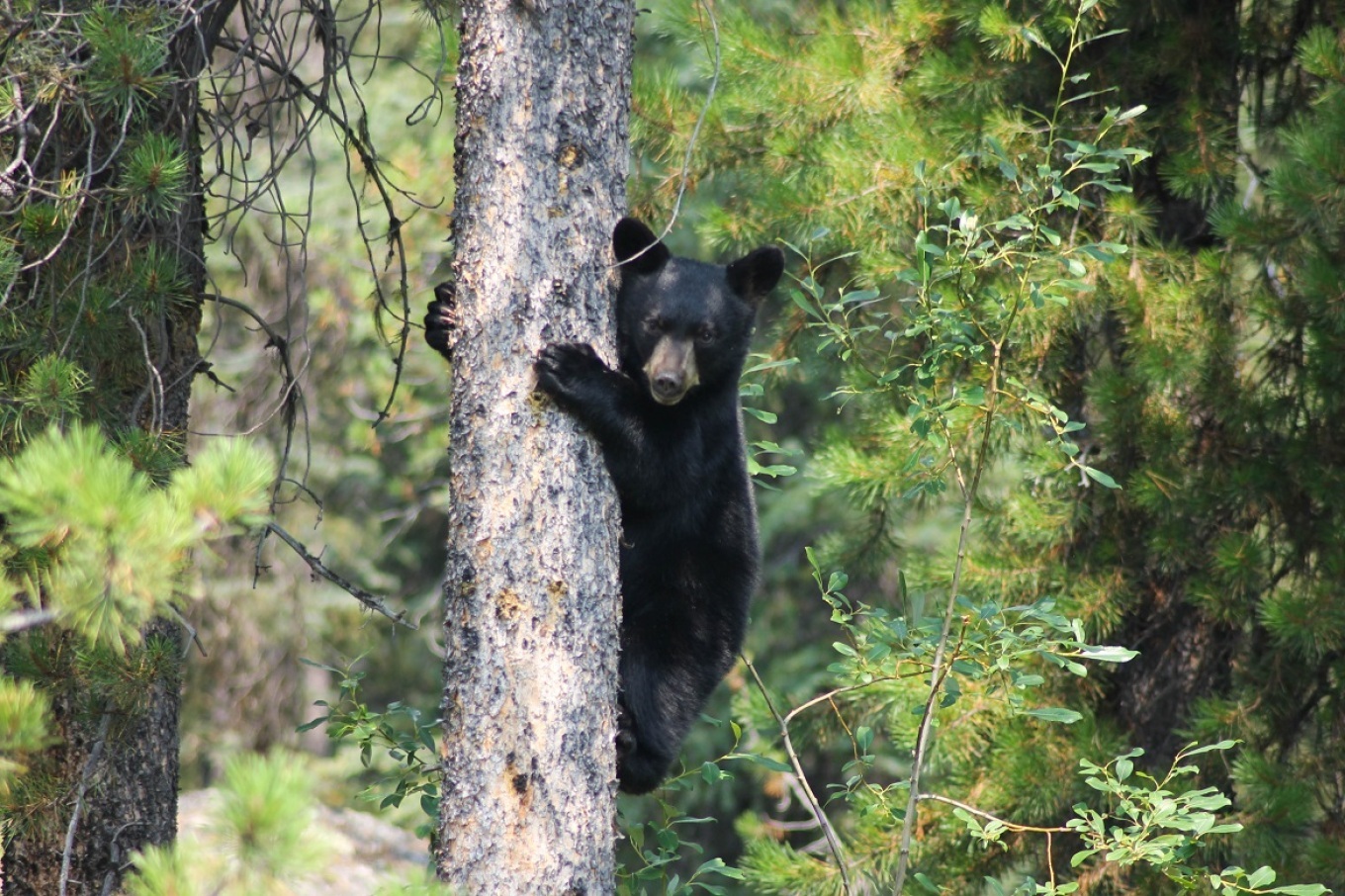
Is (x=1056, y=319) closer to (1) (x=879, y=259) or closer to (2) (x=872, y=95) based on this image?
(1) (x=879, y=259)

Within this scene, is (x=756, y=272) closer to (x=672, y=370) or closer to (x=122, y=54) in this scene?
(x=672, y=370)

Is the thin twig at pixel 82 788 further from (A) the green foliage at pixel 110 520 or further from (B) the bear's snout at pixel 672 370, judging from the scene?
(B) the bear's snout at pixel 672 370

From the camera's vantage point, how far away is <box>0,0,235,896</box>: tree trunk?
2.85 metres

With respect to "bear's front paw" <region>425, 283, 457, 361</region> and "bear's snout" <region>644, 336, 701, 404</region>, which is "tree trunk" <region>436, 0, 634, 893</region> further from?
"bear's front paw" <region>425, 283, 457, 361</region>

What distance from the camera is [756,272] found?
4398 mm

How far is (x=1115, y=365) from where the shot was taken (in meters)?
4.71

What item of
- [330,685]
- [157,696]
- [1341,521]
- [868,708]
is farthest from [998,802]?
[330,685]

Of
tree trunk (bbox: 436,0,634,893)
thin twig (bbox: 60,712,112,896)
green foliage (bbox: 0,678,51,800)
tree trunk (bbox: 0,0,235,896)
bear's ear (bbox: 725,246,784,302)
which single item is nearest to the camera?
green foliage (bbox: 0,678,51,800)

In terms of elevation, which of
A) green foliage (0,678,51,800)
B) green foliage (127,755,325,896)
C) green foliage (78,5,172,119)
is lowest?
green foliage (127,755,325,896)

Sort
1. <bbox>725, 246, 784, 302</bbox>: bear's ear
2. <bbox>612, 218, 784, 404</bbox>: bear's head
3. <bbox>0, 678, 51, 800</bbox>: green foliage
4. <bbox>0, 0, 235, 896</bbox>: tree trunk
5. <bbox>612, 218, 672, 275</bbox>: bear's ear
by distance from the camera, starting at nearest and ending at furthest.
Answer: <bbox>0, 678, 51, 800</bbox>: green foliage < <bbox>0, 0, 235, 896</bbox>: tree trunk < <bbox>612, 218, 672, 275</bbox>: bear's ear < <bbox>612, 218, 784, 404</bbox>: bear's head < <bbox>725, 246, 784, 302</bbox>: bear's ear

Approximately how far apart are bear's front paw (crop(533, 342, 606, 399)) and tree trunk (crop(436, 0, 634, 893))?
0.03m

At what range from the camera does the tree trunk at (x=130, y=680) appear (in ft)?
9.34

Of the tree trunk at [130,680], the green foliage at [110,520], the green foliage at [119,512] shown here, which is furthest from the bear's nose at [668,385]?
the green foliage at [119,512]

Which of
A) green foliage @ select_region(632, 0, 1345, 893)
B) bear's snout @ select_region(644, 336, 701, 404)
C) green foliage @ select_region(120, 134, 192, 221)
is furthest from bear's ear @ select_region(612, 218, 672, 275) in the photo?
green foliage @ select_region(120, 134, 192, 221)
